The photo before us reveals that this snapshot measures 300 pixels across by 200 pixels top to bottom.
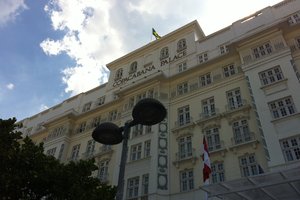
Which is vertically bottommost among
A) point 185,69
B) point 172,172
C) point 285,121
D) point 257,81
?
point 172,172

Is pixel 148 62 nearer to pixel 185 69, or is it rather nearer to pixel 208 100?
pixel 185 69

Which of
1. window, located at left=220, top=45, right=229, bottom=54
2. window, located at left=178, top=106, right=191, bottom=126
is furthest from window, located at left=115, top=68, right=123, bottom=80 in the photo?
window, located at left=220, top=45, right=229, bottom=54

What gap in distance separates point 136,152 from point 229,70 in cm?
1206

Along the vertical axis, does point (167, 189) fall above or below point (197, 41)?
below

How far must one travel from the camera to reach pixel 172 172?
79.9 ft

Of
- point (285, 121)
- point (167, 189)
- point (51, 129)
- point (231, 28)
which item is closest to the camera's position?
point (285, 121)

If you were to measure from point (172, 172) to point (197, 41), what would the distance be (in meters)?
15.5

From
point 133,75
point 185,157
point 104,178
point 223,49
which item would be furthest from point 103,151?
point 223,49

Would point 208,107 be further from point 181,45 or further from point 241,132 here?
point 181,45

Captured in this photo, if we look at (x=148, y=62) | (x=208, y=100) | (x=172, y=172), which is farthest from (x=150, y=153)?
(x=148, y=62)

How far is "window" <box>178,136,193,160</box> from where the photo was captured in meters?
24.7

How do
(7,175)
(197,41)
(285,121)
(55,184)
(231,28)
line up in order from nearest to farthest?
(7,175), (55,184), (285,121), (231,28), (197,41)

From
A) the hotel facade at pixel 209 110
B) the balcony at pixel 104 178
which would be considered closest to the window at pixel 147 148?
the hotel facade at pixel 209 110

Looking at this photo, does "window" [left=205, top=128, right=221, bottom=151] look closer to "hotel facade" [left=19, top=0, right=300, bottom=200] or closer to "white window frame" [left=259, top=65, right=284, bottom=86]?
"hotel facade" [left=19, top=0, right=300, bottom=200]
